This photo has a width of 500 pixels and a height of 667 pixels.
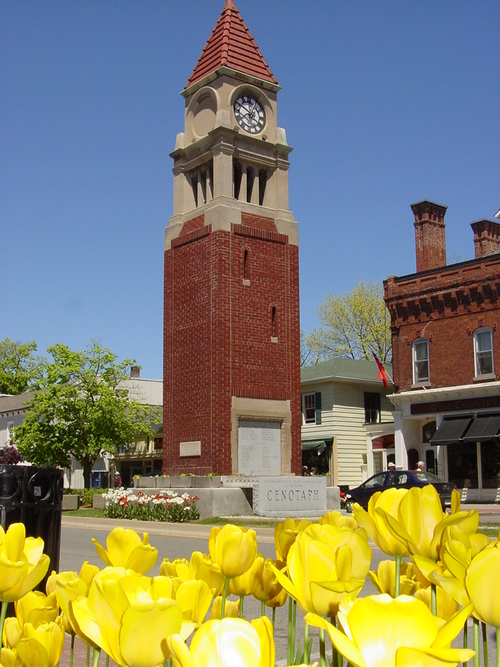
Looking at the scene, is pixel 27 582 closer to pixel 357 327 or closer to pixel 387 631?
pixel 387 631

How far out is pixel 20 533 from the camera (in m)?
2.01

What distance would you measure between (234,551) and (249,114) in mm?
30040

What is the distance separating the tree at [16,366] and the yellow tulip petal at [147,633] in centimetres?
8343

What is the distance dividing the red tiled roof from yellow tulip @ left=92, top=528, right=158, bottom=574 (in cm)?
2990

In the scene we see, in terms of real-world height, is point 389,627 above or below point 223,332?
below

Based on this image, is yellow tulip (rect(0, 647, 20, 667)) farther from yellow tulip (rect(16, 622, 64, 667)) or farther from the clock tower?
the clock tower

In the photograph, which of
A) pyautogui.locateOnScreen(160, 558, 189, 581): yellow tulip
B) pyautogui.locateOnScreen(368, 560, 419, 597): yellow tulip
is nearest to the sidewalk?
pyautogui.locateOnScreen(368, 560, 419, 597): yellow tulip

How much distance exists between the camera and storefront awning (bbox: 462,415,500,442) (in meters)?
35.1

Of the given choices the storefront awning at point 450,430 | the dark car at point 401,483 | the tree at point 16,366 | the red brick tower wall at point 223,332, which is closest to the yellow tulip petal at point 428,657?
the dark car at point 401,483

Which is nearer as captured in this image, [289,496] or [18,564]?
[18,564]

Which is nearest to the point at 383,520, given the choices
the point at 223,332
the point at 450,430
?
the point at 223,332

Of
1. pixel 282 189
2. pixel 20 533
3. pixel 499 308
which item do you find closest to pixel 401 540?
pixel 20 533

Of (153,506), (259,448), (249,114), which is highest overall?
(249,114)

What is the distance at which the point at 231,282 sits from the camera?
29.2 meters
